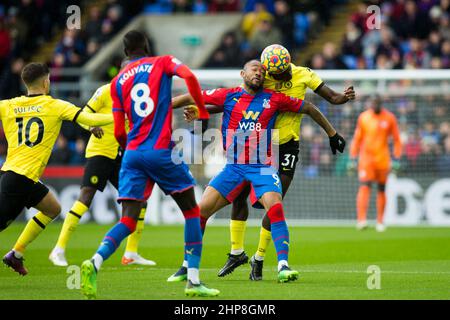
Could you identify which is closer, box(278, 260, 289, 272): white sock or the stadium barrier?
box(278, 260, 289, 272): white sock

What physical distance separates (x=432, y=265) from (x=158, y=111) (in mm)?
4875

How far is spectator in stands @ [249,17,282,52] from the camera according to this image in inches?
920

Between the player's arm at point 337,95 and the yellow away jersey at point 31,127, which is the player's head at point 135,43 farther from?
the player's arm at point 337,95

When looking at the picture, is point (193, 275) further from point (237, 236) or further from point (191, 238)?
point (237, 236)

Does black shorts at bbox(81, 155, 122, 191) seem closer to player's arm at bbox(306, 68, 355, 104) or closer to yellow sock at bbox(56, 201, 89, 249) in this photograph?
yellow sock at bbox(56, 201, 89, 249)

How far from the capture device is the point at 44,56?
91.0 ft

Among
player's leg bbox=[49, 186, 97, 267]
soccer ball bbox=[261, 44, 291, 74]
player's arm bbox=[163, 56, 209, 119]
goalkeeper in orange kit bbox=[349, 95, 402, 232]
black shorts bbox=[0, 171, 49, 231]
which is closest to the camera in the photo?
player's arm bbox=[163, 56, 209, 119]

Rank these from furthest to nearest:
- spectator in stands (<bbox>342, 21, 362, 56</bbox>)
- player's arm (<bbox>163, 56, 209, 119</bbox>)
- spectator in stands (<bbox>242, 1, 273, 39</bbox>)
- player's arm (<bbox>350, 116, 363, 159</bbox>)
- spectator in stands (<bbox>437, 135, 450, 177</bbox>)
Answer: spectator in stands (<bbox>242, 1, 273, 39</bbox>), spectator in stands (<bbox>342, 21, 362, 56</bbox>), spectator in stands (<bbox>437, 135, 450, 177</bbox>), player's arm (<bbox>350, 116, 363, 159</bbox>), player's arm (<bbox>163, 56, 209, 119</bbox>)

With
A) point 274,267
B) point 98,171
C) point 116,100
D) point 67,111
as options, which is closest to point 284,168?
point 274,267

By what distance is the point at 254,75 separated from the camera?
9.91 m

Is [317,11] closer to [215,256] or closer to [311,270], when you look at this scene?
[215,256]

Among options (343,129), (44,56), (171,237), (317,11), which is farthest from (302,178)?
(44,56)

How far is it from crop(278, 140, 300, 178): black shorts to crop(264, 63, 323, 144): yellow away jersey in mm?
67

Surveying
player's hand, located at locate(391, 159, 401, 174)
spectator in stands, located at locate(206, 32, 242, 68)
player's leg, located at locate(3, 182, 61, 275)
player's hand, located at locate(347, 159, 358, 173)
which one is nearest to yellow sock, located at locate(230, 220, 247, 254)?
player's leg, located at locate(3, 182, 61, 275)
